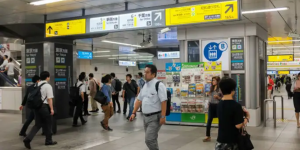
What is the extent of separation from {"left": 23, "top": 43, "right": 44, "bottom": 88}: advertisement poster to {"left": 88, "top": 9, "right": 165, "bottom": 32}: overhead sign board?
3.06 metres

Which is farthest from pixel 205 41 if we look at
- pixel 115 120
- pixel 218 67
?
pixel 115 120

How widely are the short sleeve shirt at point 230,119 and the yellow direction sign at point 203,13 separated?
Answer: 268cm

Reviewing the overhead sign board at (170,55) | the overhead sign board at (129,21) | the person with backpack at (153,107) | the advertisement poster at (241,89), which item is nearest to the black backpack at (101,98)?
the overhead sign board at (129,21)

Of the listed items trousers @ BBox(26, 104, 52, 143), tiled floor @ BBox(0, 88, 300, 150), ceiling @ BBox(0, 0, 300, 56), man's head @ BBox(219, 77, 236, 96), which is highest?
ceiling @ BBox(0, 0, 300, 56)

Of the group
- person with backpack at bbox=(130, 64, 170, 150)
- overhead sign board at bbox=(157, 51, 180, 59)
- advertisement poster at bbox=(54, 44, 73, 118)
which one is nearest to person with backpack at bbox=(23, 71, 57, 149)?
person with backpack at bbox=(130, 64, 170, 150)

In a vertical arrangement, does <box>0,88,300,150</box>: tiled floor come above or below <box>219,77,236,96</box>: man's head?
below

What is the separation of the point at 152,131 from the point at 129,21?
2.87 m

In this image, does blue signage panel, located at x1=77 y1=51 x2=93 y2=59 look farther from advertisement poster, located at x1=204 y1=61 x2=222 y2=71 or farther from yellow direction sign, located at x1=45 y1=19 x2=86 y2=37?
advertisement poster, located at x1=204 y1=61 x2=222 y2=71

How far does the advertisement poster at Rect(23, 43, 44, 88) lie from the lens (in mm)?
9164

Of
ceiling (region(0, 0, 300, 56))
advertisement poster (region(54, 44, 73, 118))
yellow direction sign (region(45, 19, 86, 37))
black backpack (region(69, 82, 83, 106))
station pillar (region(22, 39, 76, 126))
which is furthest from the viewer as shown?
advertisement poster (region(54, 44, 73, 118))

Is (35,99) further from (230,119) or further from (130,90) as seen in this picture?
(130,90)

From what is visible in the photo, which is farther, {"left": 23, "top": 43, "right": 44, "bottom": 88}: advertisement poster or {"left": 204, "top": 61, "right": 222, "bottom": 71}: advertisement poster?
{"left": 23, "top": 43, "right": 44, "bottom": 88}: advertisement poster

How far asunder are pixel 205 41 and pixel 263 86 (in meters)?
2.65

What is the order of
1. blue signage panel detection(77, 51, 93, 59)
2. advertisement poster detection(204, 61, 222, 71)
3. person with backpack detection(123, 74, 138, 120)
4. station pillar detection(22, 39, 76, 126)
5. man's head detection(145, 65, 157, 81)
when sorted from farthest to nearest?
blue signage panel detection(77, 51, 93, 59), person with backpack detection(123, 74, 138, 120), station pillar detection(22, 39, 76, 126), advertisement poster detection(204, 61, 222, 71), man's head detection(145, 65, 157, 81)
